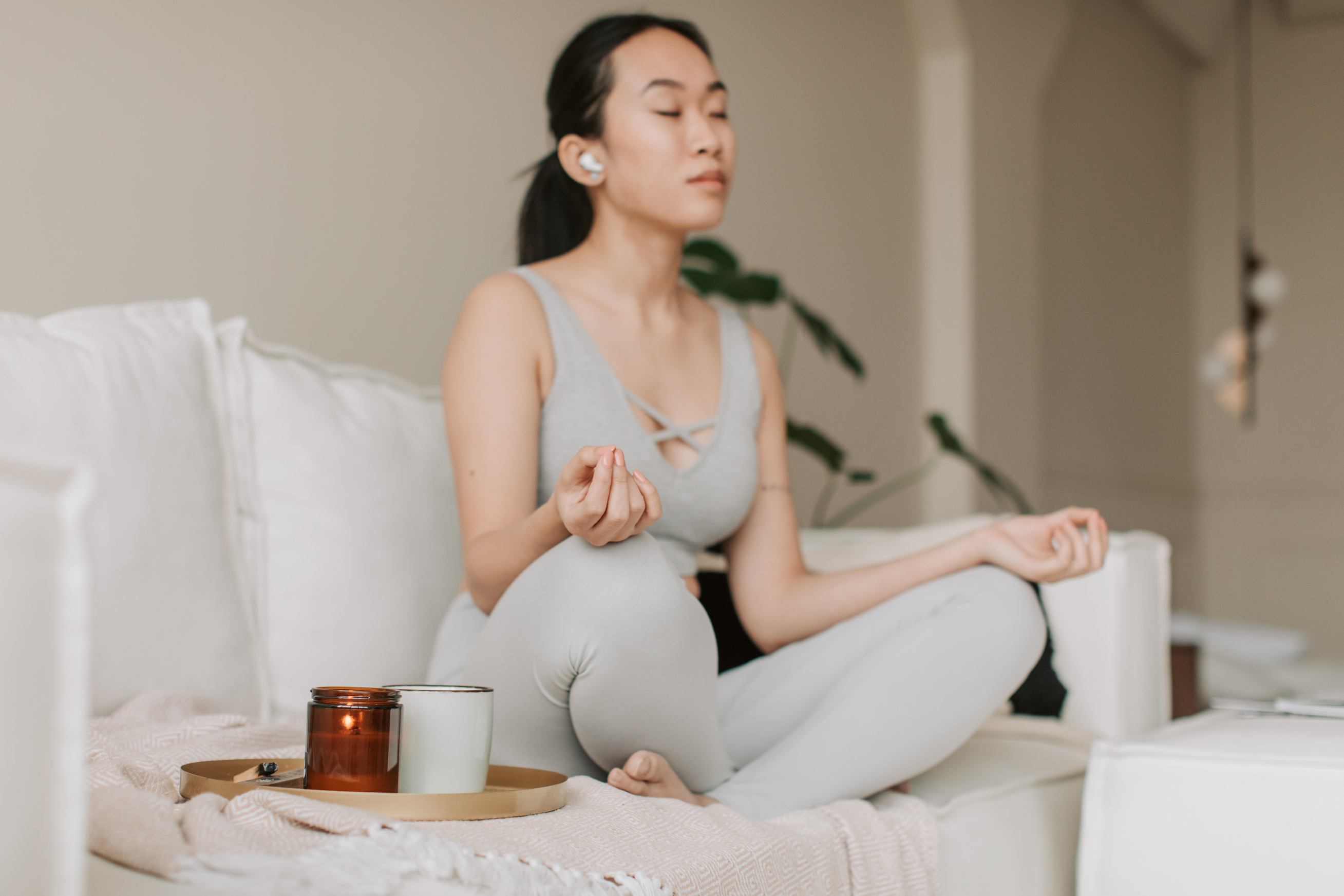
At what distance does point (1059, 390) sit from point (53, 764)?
4385 millimetres

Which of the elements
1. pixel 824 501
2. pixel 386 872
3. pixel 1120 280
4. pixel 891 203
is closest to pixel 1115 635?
pixel 386 872

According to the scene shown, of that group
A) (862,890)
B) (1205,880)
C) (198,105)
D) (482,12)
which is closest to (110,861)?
(862,890)

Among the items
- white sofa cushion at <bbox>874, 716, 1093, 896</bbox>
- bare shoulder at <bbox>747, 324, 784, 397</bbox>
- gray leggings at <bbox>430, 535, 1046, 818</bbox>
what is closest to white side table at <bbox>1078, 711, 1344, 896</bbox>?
white sofa cushion at <bbox>874, 716, 1093, 896</bbox>

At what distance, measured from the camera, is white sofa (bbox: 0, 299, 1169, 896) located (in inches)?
44.8

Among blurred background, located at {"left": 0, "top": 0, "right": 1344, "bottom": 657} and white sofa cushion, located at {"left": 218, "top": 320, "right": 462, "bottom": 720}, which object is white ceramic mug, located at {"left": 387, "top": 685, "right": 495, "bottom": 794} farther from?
blurred background, located at {"left": 0, "top": 0, "right": 1344, "bottom": 657}

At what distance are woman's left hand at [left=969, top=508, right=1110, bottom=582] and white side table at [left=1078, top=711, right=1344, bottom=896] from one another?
0.19m

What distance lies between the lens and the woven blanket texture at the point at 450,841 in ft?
1.99

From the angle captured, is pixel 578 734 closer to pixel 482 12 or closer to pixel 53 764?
pixel 53 764

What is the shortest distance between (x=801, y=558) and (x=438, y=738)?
2.47 feet

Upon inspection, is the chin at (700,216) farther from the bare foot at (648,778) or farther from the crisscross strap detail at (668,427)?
the bare foot at (648,778)

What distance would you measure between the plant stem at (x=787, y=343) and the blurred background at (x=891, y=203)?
0.07 meters

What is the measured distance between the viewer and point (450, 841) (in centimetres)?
67

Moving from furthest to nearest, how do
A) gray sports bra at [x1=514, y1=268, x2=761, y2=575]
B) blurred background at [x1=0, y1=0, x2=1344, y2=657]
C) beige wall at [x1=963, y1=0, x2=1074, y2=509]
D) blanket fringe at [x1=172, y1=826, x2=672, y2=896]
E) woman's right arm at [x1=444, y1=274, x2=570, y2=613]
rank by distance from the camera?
beige wall at [x1=963, y1=0, x2=1074, y2=509], blurred background at [x1=0, y1=0, x2=1344, y2=657], gray sports bra at [x1=514, y1=268, x2=761, y2=575], woman's right arm at [x1=444, y1=274, x2=570, y2=613], blanket fringe at [x1=172, y1=826, x2=672, y2=896]

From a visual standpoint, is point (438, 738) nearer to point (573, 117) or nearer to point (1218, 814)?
point (1218, 814)
